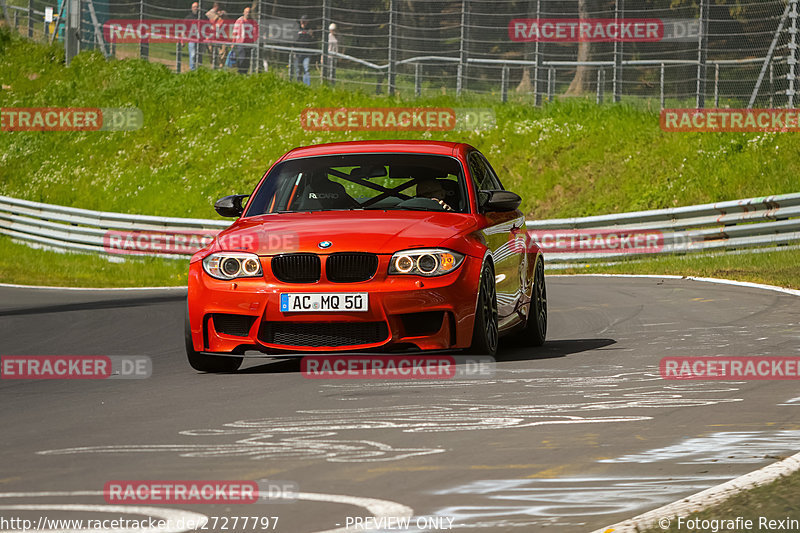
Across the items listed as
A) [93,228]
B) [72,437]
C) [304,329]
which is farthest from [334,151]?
[93,228]

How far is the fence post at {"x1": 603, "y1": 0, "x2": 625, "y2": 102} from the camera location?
88.8 ft

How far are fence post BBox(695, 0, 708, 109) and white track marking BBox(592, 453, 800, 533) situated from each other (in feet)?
71.5

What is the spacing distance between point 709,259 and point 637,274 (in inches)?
46.5

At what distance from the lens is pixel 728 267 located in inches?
734

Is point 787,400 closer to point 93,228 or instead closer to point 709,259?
point 709,259
